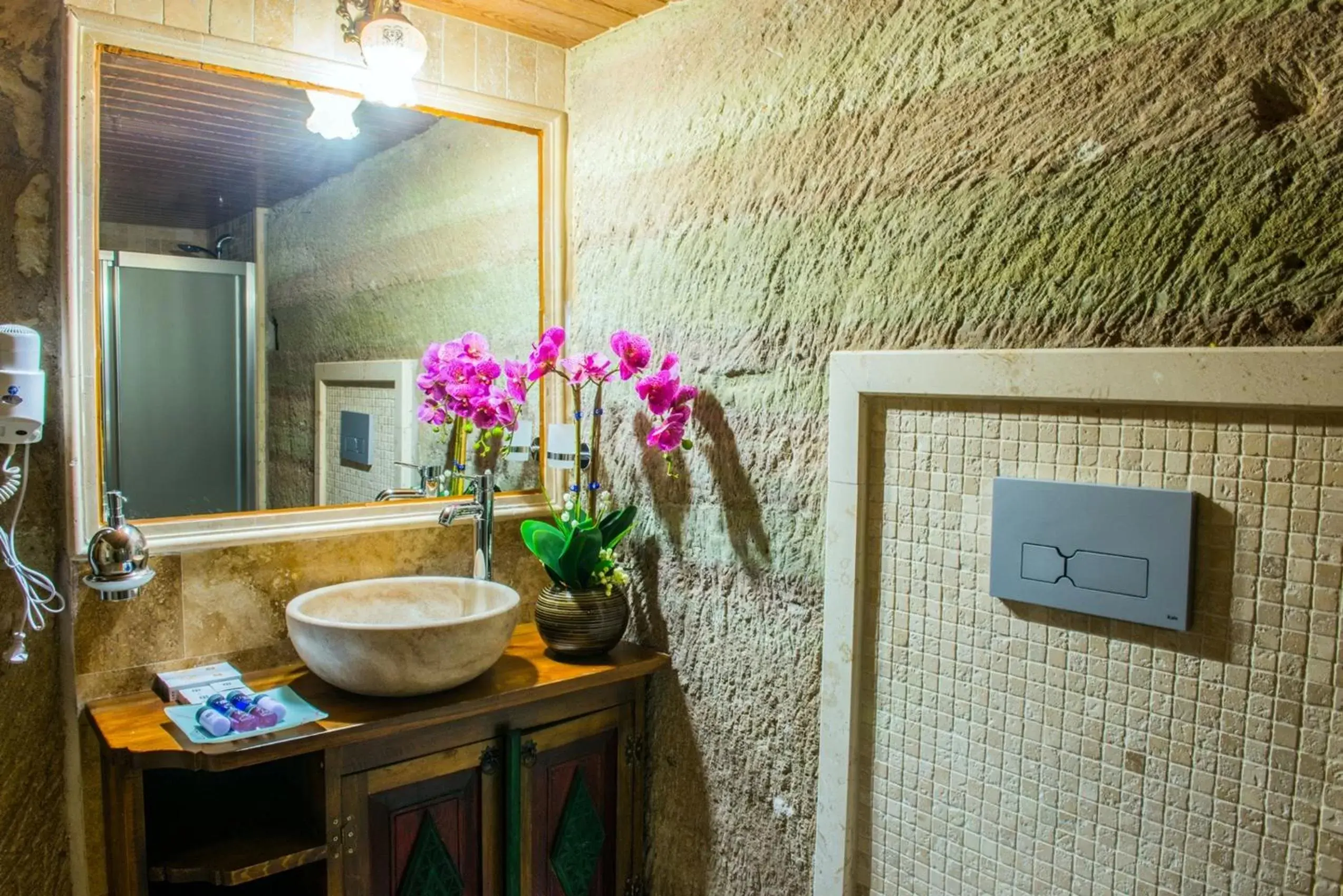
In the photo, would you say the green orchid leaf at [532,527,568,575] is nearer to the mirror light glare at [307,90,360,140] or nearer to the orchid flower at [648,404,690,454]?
the orchid flower at [648,404,690,454]

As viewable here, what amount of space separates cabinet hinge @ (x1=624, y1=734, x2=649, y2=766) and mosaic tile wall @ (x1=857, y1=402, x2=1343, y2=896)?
20.1 inches

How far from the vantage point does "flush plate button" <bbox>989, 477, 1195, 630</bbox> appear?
112cm

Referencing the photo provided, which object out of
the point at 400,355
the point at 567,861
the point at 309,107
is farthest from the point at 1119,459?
the point at 309,107

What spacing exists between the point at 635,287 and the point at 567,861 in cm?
110

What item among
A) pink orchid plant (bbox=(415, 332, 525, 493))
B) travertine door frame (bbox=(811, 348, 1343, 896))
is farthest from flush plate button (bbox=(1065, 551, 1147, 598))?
pink orchid plant (bbox=(415, 332, 525, 493))

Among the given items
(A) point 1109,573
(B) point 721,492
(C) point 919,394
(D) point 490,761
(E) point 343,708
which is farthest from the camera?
(B) point 721,492

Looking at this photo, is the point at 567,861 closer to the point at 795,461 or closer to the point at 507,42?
the point at 795,461

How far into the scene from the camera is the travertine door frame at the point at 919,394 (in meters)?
1.04

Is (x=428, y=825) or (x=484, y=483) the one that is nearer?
(x=428, y=825)

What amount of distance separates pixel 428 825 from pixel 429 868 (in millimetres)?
71

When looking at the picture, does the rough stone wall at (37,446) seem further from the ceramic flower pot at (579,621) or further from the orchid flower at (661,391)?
the orchid flower at (661,391)

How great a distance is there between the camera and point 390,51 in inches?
60.6

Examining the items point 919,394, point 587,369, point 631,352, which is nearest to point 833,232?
point 919,394

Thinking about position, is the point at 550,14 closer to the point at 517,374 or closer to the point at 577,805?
the point at 517,374
